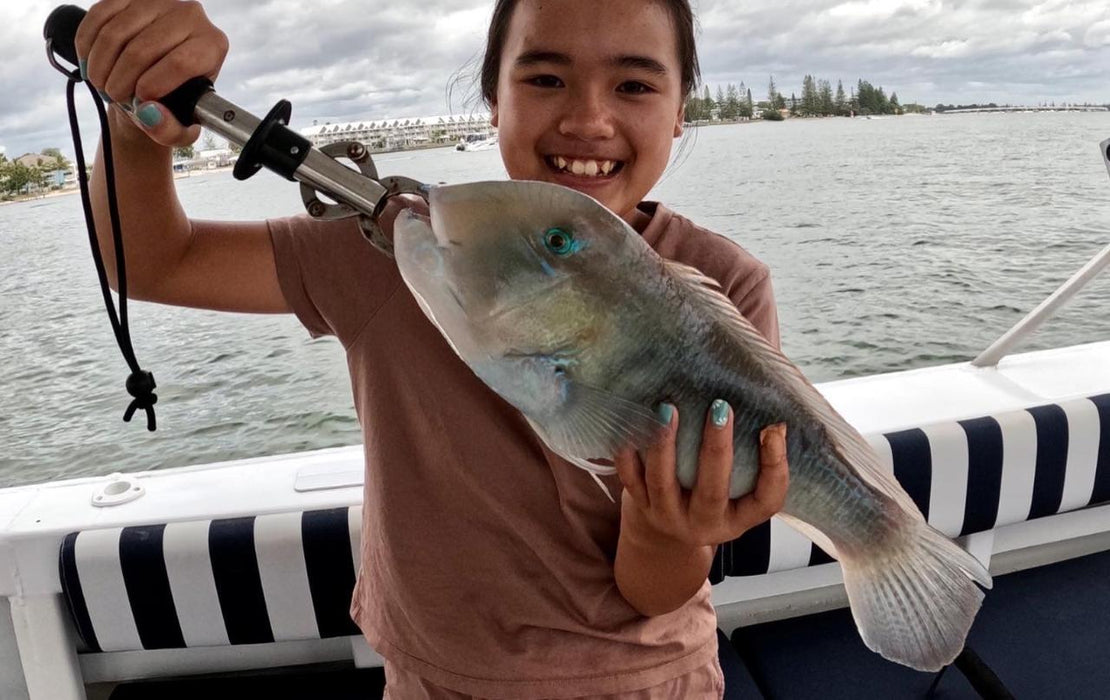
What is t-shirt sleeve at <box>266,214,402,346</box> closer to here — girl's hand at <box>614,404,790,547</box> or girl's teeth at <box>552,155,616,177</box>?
girl's teeth at <box>552,155,616,177</box>

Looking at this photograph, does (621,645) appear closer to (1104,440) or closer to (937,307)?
(1104,440)

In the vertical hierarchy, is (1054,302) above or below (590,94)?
below

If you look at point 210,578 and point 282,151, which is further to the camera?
point 210,578

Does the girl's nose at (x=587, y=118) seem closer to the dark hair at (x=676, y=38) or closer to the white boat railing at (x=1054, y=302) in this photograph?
the dark hair at (x=676, y=38)

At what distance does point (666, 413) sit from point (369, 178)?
15.4 inches

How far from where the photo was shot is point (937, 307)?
415 inches

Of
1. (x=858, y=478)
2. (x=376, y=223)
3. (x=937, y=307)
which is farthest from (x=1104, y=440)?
(x=937, y=307)

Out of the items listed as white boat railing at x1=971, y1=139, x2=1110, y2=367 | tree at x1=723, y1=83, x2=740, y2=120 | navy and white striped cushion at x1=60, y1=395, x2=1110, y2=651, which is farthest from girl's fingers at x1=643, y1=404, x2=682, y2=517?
tree at x1=723, y1=83, x2=740, y2=120

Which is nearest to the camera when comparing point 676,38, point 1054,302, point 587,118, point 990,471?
point 587,118

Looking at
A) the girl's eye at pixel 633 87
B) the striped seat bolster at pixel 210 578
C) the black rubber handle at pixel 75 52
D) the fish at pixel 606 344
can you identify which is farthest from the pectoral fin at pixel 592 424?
the striped seat bolster at pixel 210 578

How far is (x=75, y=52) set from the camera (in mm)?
827

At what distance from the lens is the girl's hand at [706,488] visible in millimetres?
821

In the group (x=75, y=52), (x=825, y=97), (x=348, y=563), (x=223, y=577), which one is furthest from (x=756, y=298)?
(x=825, y=97)

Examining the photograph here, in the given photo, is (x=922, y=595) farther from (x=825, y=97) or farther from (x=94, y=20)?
(x=825, y=97)
